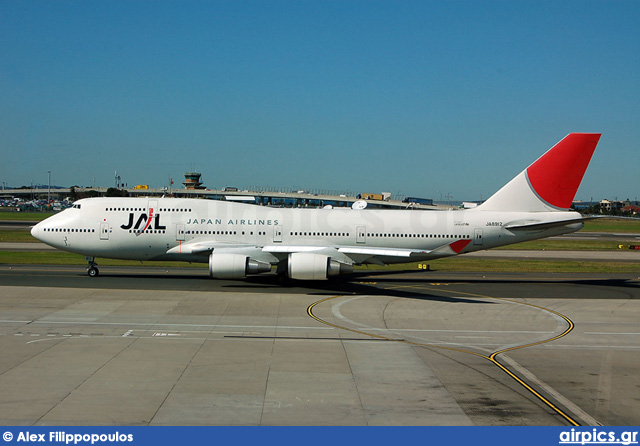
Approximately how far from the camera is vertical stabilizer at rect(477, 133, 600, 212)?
3133cm

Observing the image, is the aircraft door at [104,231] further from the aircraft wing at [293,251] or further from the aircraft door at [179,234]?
the aircraft door at [179,234]

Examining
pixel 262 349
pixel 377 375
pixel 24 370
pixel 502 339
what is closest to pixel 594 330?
pixel 502 339

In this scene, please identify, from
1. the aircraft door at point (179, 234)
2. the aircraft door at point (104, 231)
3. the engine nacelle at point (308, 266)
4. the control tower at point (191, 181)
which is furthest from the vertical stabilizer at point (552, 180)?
the control tower at point (191, 181)

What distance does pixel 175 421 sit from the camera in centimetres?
1106

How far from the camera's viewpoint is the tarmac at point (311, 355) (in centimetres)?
1190

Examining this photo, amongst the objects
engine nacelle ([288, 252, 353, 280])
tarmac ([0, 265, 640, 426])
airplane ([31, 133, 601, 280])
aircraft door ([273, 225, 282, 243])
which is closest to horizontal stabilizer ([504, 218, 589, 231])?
airplane ([31, 133, 601, 280])

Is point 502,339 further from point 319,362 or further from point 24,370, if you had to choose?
point 24,370

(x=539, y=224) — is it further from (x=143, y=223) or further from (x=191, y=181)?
(x=191, y=181)

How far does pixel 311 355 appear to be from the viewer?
646 inches

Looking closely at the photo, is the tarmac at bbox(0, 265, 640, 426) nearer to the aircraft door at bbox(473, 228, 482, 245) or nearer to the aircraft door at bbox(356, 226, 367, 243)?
the aircraft door at bbox(356, 226, 367, 243)

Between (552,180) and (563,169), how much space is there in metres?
0.91

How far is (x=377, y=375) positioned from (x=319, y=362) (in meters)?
1.98

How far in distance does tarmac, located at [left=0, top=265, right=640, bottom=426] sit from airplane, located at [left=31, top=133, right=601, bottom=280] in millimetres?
2403

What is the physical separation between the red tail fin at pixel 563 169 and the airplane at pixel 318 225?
2.2 inches
